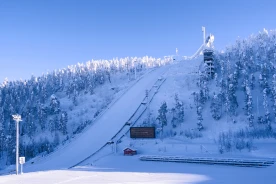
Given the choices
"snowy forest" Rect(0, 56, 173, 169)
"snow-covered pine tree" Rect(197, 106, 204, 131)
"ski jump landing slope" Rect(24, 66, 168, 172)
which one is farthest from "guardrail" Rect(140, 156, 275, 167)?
"snowy forest" Rect(0, 56, 173, 169)

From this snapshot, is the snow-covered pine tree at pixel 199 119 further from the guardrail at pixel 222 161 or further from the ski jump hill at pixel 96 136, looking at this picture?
the guardrail at pixel 222 161

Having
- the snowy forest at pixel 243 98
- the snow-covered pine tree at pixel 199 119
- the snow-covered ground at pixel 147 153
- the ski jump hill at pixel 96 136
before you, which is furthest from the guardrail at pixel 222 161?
the snow-covered pine tree at pixel 199 119

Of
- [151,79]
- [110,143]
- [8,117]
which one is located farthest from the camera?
[151,79]

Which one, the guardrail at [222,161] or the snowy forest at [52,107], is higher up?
the snowy forest at [52,107]

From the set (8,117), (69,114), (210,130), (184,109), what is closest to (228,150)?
(210,130)

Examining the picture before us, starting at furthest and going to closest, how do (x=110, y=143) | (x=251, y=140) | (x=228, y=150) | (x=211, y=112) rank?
(x=211, y=112)
(x=110, y=143)
(x=251, y=140)
(x=228, y=150)

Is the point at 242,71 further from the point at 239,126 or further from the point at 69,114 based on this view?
the point at 69,114

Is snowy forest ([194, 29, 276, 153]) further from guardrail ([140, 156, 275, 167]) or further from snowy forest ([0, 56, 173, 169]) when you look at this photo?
snowy forest ([0, 56, 173, 169])
